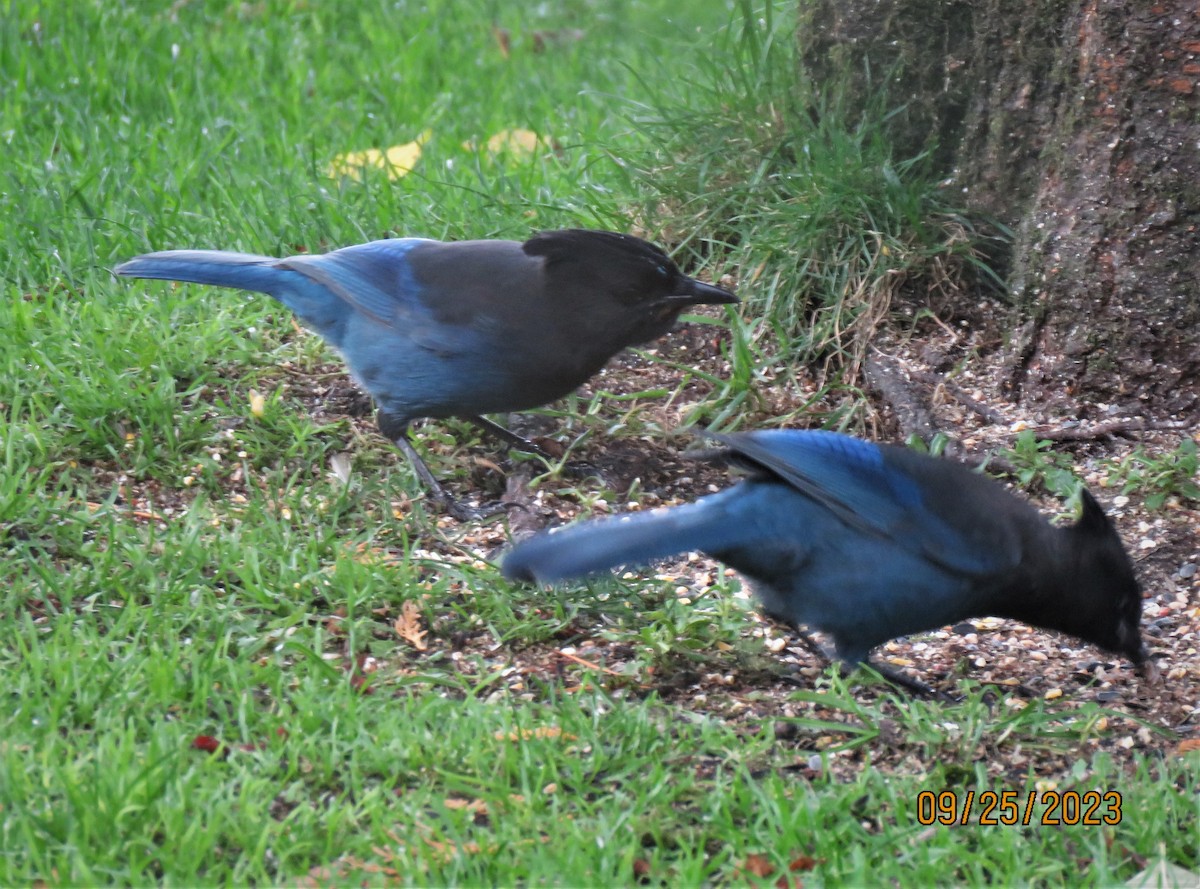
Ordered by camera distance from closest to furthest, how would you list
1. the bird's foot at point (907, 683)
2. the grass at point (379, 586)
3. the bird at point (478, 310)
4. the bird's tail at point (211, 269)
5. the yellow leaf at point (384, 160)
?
the grass at point (379, 586) → the bird's foot at point (907, 683) → the bird at point (478, 310) → the bird's tail at point (211, 269) → the yellow leaf at point (384, 160)

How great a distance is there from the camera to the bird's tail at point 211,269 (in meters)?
4.62

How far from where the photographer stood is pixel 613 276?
14.2ft

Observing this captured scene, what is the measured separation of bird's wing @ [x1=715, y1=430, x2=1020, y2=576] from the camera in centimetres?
338

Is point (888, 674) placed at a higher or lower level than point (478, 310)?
lower

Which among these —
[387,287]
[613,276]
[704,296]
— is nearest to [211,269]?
[387,287]

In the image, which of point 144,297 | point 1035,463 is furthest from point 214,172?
point 1035,463

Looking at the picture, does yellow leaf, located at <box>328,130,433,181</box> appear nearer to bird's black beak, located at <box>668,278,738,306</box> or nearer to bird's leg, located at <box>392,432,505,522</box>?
bird's leg, located at <box>392,432,505,522</box>

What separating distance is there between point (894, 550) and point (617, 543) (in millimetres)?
671

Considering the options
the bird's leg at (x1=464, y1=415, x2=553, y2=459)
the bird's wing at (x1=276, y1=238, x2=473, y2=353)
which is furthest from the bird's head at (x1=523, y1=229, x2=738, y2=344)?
the bird's leg at (x1=464, y1=415, x2=553, y2=459)

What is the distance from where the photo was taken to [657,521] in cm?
328
